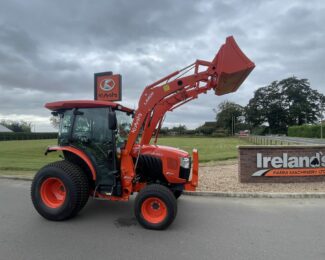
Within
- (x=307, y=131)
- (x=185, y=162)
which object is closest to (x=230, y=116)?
(x=307, y=131)

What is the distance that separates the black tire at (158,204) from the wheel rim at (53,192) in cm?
160

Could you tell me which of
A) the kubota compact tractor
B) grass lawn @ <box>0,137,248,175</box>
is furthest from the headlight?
grass lawn @ <box>0,137,248,175</box>

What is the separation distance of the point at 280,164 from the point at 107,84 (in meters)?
9.28

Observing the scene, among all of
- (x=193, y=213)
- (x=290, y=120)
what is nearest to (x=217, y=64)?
(x=193, y=213)

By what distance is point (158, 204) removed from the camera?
5172 millimetres

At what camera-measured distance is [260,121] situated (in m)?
91.1

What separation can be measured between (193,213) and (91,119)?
2823 millimetres

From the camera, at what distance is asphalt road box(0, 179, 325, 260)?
4.08 m

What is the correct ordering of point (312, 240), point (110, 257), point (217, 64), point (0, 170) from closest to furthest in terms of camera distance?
point (110, 257)
point (312, 240)
point (217, 64)
point (0, 170)

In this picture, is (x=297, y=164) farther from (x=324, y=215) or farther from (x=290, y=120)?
(x=290, y=120)

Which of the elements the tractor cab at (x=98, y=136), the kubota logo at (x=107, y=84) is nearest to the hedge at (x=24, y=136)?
the kubota logo at (x=107, y=84)

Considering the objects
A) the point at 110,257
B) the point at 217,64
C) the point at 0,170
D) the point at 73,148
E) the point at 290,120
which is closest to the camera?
the point at 110,257

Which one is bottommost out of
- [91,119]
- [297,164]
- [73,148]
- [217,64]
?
[297,164]

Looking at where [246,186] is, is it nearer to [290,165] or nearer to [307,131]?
[290,165]
